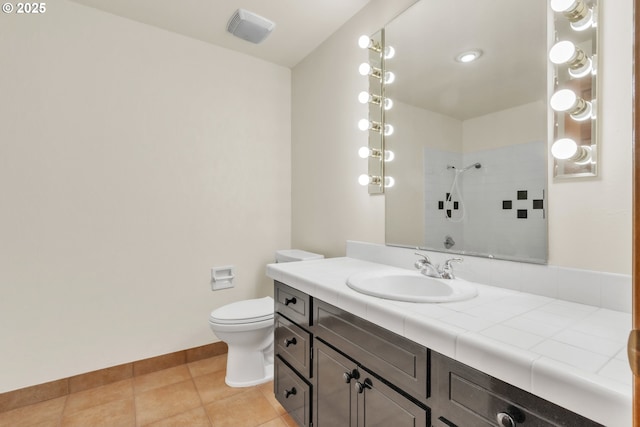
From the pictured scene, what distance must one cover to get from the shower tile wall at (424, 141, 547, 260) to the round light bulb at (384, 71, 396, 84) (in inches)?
20.0

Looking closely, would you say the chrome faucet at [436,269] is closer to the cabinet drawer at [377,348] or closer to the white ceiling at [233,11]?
the cabinet drawer at [377,348]

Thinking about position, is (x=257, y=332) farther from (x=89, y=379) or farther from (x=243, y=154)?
(x=243, y=154)

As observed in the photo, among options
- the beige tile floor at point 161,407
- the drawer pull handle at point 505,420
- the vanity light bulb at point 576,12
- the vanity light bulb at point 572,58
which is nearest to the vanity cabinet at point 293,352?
the beige tile floor at point 161,407

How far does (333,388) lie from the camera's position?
1.23m

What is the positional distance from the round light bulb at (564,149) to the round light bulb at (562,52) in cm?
26

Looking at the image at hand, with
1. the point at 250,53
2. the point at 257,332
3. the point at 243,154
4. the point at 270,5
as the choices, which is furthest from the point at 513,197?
the point at 250,53

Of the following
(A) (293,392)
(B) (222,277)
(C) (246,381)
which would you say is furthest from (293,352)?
(B) (222,277)

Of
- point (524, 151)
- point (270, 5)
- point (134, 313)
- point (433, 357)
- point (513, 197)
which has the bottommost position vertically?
point (134, 313)

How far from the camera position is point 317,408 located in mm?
1347

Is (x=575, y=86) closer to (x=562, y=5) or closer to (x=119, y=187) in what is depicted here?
(x=562, y=5)

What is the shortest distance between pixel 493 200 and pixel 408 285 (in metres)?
0.53

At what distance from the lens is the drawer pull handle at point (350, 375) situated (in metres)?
1.10

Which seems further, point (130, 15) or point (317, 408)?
point (130, 15)

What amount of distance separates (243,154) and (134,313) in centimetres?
140
